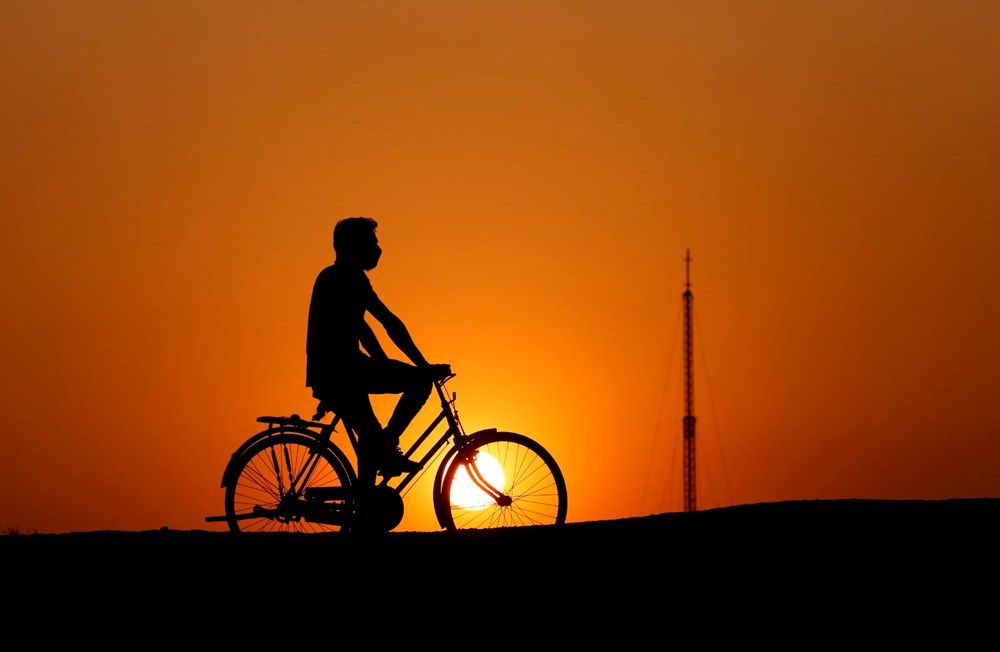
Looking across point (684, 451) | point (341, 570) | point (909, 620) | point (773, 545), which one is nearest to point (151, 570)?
point (341, 570)

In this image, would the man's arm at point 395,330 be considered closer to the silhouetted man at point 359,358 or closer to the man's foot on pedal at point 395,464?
the silhouetted man at point 359,358

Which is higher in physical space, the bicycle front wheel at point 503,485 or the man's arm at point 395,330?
the man's arm at point 395,330

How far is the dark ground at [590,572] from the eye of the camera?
9.10 meters

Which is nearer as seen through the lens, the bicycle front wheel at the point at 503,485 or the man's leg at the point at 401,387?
the man's leg at the point at 401,387

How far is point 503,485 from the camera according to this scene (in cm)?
1184

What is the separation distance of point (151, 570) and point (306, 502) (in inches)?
56.9

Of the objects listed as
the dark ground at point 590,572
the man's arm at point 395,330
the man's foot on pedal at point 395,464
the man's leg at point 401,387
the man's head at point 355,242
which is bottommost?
the dark ground at point 590,572

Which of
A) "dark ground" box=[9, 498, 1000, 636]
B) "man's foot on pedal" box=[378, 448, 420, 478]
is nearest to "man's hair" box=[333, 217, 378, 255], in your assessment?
"man's foot on pedal" box=[378, 448, 420, 478]

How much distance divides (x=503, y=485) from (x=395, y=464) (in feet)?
3.48

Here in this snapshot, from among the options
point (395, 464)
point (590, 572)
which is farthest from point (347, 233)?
point (590, 572)

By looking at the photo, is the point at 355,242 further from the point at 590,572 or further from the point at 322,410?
the point at 590,572

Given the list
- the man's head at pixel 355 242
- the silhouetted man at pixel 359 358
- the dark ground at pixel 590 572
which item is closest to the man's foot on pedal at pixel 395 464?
the silhouetted man at pixel 359 358

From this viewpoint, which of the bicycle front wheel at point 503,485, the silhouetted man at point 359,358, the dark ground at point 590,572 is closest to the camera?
the dark ground at point 590,572

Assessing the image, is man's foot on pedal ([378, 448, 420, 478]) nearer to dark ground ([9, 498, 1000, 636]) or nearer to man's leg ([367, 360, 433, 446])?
man's leg ([367, 360, 433, 446])
